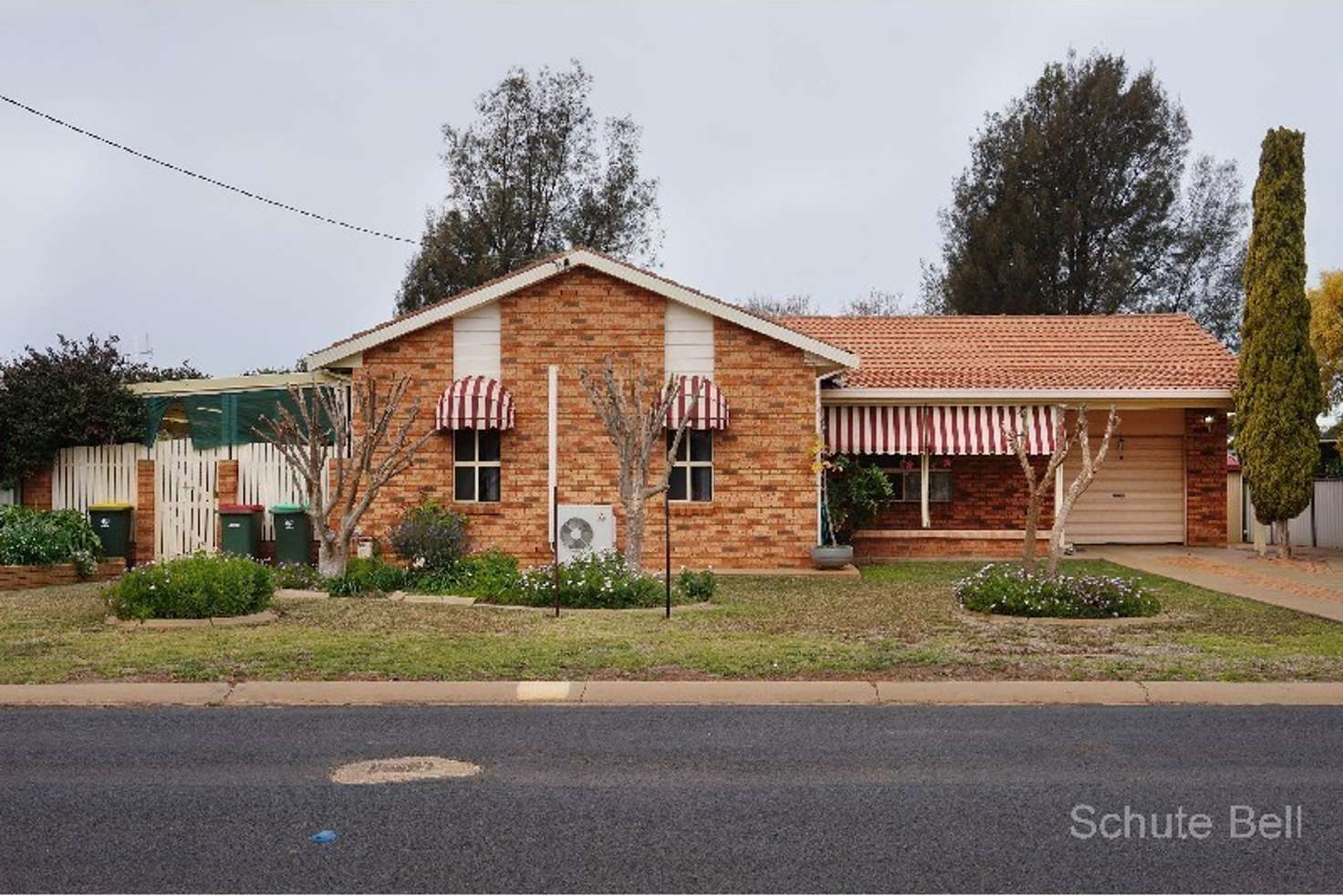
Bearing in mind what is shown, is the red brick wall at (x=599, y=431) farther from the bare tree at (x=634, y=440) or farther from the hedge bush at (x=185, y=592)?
the hedge bush at (x=185, y=592)

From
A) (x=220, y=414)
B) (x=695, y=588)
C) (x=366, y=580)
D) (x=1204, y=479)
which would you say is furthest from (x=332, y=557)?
(x=1204, y=479)

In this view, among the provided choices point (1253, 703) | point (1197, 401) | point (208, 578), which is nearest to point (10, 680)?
point (208, 578)

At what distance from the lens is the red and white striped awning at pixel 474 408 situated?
62.1ft

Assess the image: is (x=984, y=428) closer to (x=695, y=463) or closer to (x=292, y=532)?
(x=695, y=463)

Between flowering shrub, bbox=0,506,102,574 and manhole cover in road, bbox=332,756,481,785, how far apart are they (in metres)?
12.1

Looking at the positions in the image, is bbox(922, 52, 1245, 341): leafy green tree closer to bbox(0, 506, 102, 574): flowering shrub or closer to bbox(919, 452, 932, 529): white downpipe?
bbox(919, 452, 932, 529): white downpipe

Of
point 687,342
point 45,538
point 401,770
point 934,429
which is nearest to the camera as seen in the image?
point 401,770

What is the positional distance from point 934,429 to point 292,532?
10112 millimetres

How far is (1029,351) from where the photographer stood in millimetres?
24219

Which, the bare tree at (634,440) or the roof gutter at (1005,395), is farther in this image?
the roof gutter at (1005,395)

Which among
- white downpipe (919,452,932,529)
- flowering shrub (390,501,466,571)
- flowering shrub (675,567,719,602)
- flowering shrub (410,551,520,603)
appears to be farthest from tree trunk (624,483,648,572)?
white downpipe (919,452,932,529)

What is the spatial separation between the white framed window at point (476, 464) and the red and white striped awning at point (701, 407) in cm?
267

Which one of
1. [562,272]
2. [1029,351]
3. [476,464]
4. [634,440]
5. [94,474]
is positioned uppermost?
[562,272]

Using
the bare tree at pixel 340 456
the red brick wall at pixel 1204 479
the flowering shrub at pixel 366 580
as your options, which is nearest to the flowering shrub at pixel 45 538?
the bare tree at pixel 340 456
